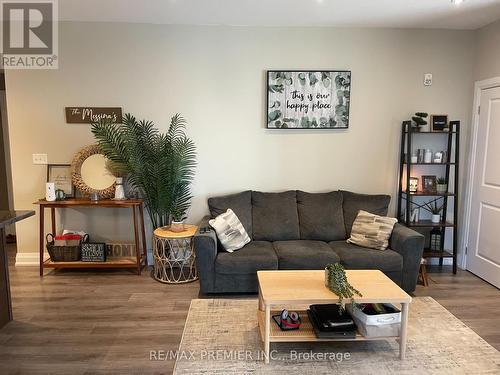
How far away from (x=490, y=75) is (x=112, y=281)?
4.36 metres

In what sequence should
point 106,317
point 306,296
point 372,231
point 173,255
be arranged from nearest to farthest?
point 306,296 → point 106,317 → point 372,231 → point 173,255

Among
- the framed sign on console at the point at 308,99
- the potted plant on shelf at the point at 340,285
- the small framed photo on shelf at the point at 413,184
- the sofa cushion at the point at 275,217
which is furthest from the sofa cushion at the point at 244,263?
the small framed photo on shelf at the point at 413,184

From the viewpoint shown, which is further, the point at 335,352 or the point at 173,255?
the point at 173,255

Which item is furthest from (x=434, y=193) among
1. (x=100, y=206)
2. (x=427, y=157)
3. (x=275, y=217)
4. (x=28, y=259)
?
(x=28, y=259)

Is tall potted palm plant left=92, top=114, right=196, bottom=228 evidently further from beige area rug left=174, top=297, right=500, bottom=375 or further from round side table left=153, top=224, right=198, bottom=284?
beige area rug left=174, top=297, right=500, bottom=375

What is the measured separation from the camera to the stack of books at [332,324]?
7.42ft

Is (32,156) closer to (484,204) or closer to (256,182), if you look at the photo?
(256,182)

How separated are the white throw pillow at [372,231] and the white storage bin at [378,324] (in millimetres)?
1143

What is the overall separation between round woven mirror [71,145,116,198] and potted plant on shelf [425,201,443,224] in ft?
11.4

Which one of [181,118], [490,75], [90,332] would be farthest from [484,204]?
[90,332]

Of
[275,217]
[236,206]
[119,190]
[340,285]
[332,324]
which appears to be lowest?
[332,324]

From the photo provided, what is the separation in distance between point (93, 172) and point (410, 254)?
3.26m

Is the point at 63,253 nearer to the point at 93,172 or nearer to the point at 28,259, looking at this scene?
the point at 28,259

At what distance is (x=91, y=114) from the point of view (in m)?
3.83
